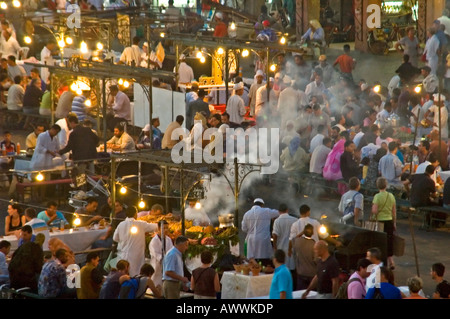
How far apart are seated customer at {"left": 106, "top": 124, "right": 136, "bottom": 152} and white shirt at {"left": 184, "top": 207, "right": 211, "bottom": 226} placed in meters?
5.49

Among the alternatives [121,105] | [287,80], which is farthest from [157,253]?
[287,80]

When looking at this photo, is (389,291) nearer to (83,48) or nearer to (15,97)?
(15,97)

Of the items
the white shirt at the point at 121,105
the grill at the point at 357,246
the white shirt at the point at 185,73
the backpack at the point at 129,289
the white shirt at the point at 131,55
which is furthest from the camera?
the white shirt at the point at 131,55

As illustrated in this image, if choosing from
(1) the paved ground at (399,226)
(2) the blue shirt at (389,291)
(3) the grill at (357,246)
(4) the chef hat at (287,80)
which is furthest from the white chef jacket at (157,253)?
(4) the chef hat at (287,80)

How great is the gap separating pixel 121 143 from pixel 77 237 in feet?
18.2

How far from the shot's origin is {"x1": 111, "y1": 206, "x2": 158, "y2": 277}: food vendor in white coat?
1745 cm

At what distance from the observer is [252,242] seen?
17.8 metres

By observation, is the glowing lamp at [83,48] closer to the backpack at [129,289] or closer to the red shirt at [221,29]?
the red shirt at [221,29]

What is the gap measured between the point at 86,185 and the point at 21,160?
2.03 metres

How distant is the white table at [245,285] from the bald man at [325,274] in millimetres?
819

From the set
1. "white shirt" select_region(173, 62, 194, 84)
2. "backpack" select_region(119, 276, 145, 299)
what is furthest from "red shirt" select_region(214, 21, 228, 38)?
"backpack" select_region(119, 276, 145, 299)

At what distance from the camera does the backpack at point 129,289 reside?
1483 centimetres

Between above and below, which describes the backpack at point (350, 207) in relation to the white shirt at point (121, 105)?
below
